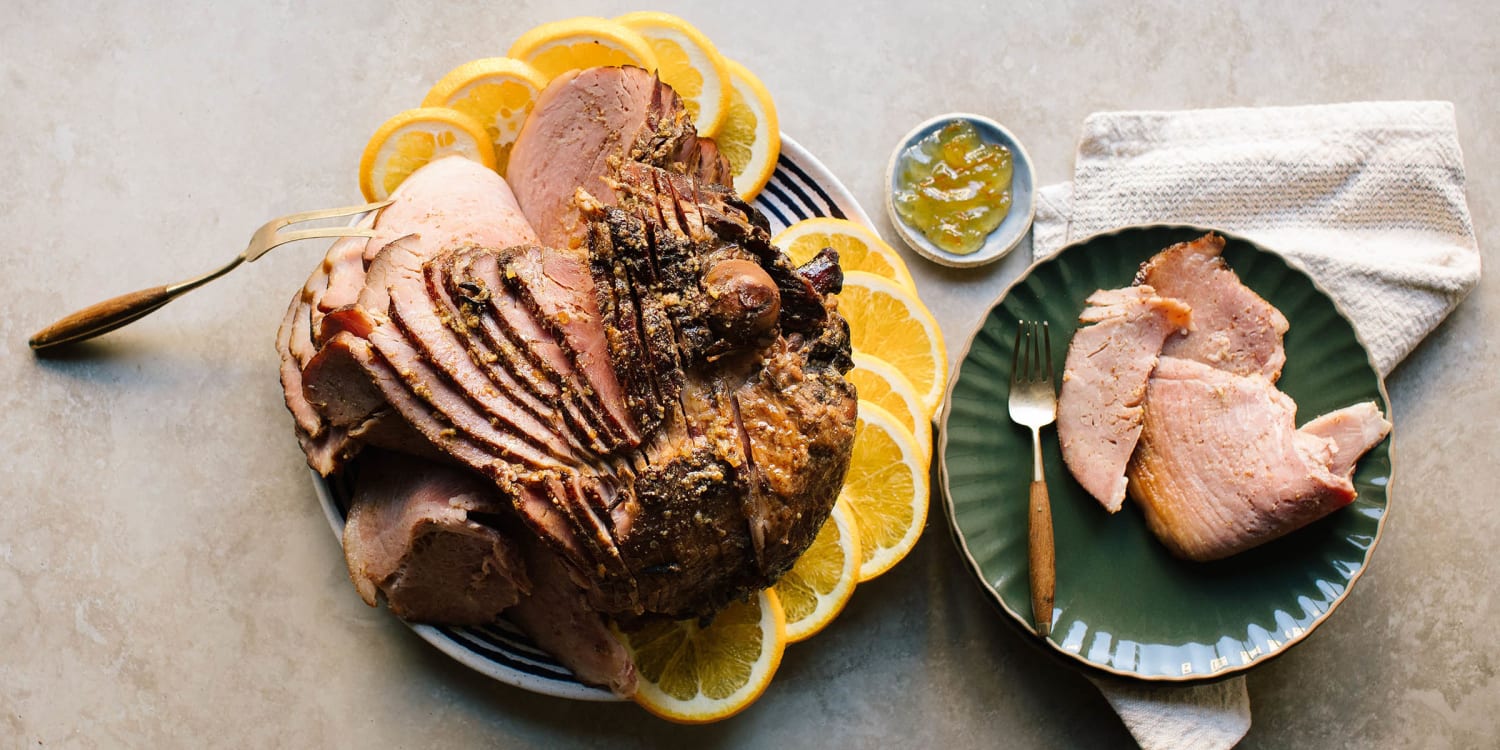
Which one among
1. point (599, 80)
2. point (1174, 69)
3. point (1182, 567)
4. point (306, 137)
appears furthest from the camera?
point (1174, 69)

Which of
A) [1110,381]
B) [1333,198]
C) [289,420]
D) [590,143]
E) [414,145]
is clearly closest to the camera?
[590,143]

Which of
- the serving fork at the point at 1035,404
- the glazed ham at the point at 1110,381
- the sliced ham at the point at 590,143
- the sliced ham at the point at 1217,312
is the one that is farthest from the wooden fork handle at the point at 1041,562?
the sliced ham at the point at 590,143

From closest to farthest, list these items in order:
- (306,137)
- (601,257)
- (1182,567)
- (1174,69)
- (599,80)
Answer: (601,257)
(599,80)
(1182,567)
(306,137)
(1174,69)

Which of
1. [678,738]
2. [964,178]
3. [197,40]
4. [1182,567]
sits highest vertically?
[197,40]

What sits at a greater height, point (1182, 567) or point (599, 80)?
point (599, 80)

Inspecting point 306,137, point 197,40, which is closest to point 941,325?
point 306,137

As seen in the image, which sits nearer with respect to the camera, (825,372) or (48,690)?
(825,372)

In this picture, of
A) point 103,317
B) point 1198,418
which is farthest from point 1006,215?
point 103,317

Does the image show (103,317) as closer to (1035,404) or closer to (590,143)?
(590,143)

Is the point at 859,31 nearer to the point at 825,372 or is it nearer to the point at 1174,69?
the point at 1174,69
